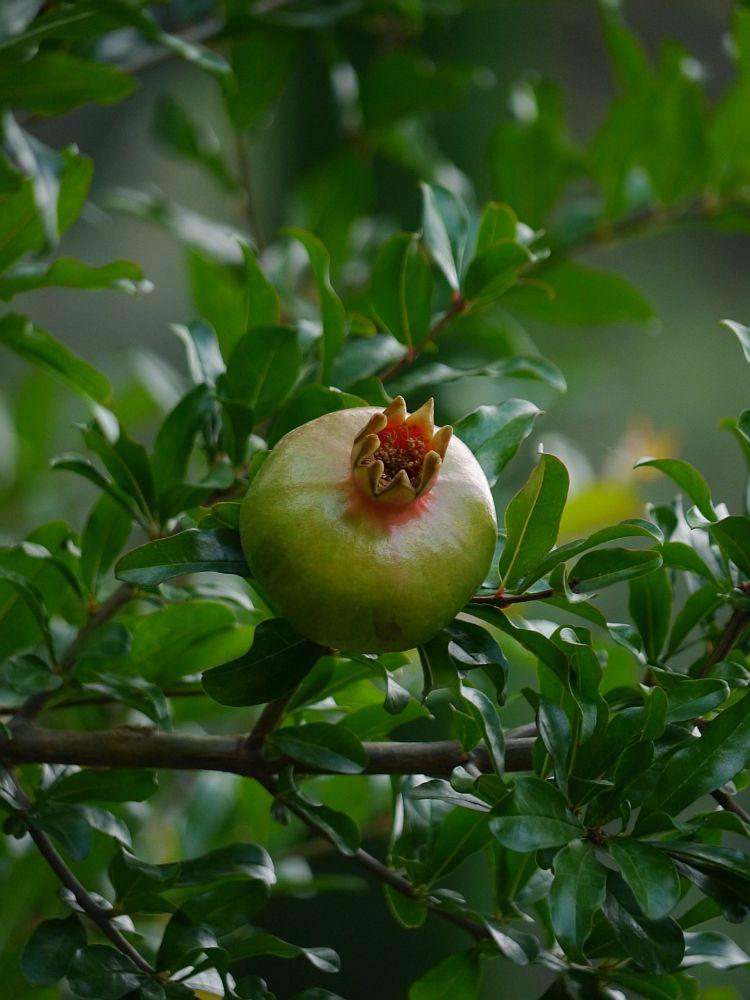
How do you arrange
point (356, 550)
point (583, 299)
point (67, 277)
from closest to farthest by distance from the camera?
point (356, 550)
point (67, 277)
point (583, 299)

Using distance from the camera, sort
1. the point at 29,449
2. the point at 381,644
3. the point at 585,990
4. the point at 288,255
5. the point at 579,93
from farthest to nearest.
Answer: the point at 579,93 < the point at 29,449 < the point at 288,255 < the point at 585,990 < the point at 381,644

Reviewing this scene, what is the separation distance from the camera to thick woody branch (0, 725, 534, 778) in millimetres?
505

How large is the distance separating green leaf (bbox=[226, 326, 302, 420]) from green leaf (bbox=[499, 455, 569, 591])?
18 cm

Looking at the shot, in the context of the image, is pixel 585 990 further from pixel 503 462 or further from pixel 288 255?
pixel 288 255

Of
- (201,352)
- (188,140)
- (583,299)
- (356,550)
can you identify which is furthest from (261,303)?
(188,140)

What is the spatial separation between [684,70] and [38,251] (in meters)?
0.59

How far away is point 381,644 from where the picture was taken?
0.40 m

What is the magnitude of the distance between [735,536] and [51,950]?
36 cm

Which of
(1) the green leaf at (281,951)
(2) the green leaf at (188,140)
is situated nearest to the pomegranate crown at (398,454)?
(1) the green leaf at (281,951)

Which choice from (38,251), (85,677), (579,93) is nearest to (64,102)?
(38,251)

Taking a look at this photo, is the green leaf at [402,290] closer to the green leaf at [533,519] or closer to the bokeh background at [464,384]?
the green leaf at [533,519]

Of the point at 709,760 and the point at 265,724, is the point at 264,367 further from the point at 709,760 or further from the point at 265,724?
the point at 709,760

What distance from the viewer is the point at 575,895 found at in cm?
42

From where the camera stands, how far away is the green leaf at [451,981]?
0.55 metres
